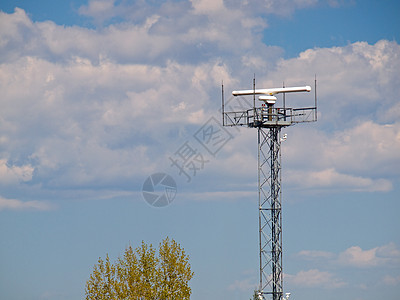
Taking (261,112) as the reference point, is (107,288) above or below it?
below

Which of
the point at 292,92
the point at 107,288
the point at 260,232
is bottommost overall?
the point at 107,288

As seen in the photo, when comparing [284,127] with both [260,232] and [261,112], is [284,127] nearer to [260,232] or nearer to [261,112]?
[261,112]

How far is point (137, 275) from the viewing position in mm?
88062

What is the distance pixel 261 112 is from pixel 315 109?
5790 millimetres

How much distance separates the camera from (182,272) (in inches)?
3497

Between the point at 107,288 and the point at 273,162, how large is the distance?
21365mm

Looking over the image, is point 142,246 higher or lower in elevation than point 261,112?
lower

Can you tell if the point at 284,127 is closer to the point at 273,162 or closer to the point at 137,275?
the point at 273,162

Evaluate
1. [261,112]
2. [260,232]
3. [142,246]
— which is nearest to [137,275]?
[142,246]

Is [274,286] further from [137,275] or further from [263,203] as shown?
[137,275]

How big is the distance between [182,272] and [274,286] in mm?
9631

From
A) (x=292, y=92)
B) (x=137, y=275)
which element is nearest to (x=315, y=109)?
(x=292, y=92)

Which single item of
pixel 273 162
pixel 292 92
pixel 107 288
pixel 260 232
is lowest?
pixel 107 288

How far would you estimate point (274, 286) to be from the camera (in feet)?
292
